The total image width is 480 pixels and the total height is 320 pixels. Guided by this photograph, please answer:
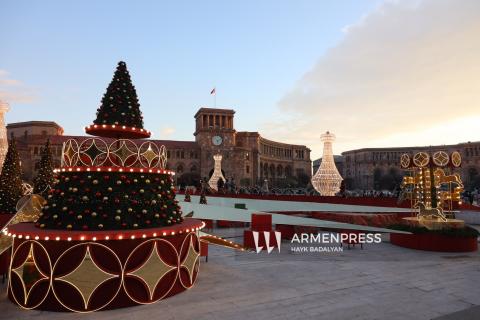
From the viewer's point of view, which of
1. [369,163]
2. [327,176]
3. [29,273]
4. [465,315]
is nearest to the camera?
[465,315]

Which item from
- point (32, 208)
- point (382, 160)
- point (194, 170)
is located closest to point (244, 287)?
point (32, 208)

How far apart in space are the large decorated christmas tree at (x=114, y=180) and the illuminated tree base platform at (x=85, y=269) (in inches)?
21.4

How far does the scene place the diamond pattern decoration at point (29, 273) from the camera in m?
7.50

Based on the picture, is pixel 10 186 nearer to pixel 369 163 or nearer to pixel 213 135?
pixel 213 135

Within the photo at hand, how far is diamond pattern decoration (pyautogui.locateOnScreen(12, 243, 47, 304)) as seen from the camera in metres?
7.50

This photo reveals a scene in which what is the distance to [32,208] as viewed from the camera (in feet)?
33.1

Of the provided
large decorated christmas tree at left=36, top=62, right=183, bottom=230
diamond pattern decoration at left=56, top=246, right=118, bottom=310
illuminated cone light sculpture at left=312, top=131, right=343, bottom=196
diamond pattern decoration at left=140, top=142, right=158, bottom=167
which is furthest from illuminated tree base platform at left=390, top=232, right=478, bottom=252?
diamond pattern decoration at left=56, top=246, right=118, bottom=310

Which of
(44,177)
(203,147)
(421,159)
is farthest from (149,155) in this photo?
(203,147)

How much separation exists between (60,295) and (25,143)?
9347 centimetres

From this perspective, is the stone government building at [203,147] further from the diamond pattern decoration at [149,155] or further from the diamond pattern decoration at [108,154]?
the diamond pattern decoration at [108,154]

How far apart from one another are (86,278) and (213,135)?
86.1 metres

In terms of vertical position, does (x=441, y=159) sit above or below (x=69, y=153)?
above

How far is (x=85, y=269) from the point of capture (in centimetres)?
736

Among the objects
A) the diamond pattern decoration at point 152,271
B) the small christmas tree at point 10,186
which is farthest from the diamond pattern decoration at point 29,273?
the small christmas tree at point 10,186
